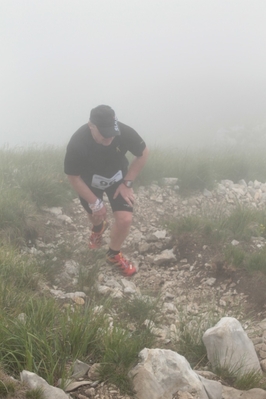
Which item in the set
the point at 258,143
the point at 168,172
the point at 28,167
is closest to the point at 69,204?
the point at 28,167

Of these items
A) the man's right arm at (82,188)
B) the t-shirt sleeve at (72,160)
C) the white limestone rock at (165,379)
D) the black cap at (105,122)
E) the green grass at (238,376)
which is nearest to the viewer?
the white limestone rock at (165,379)

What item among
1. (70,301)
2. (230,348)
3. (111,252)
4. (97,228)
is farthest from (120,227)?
(230,348)

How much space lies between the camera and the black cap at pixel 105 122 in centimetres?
450

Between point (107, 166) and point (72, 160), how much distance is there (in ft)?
1.73

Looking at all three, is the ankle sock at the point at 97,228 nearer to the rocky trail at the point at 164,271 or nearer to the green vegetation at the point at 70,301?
the rocky trail at the point at 164,271

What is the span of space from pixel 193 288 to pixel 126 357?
7.90 ft

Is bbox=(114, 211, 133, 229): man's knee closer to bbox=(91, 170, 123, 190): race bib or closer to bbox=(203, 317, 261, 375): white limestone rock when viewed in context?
bbox=(91, 170, 123, 190): race bib

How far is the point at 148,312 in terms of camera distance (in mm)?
3592

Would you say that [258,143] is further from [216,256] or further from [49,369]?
[49,369]

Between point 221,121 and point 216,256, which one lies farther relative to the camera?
point 221,121

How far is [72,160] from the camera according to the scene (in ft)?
15.8

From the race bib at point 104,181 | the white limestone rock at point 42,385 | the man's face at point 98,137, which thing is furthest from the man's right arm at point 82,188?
the white limestone rock at point 42,385

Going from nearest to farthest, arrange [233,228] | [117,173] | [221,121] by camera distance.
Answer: [117,173]
[233,228]
[221,121]

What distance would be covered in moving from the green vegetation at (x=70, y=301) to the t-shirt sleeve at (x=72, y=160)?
1080 millimetres
